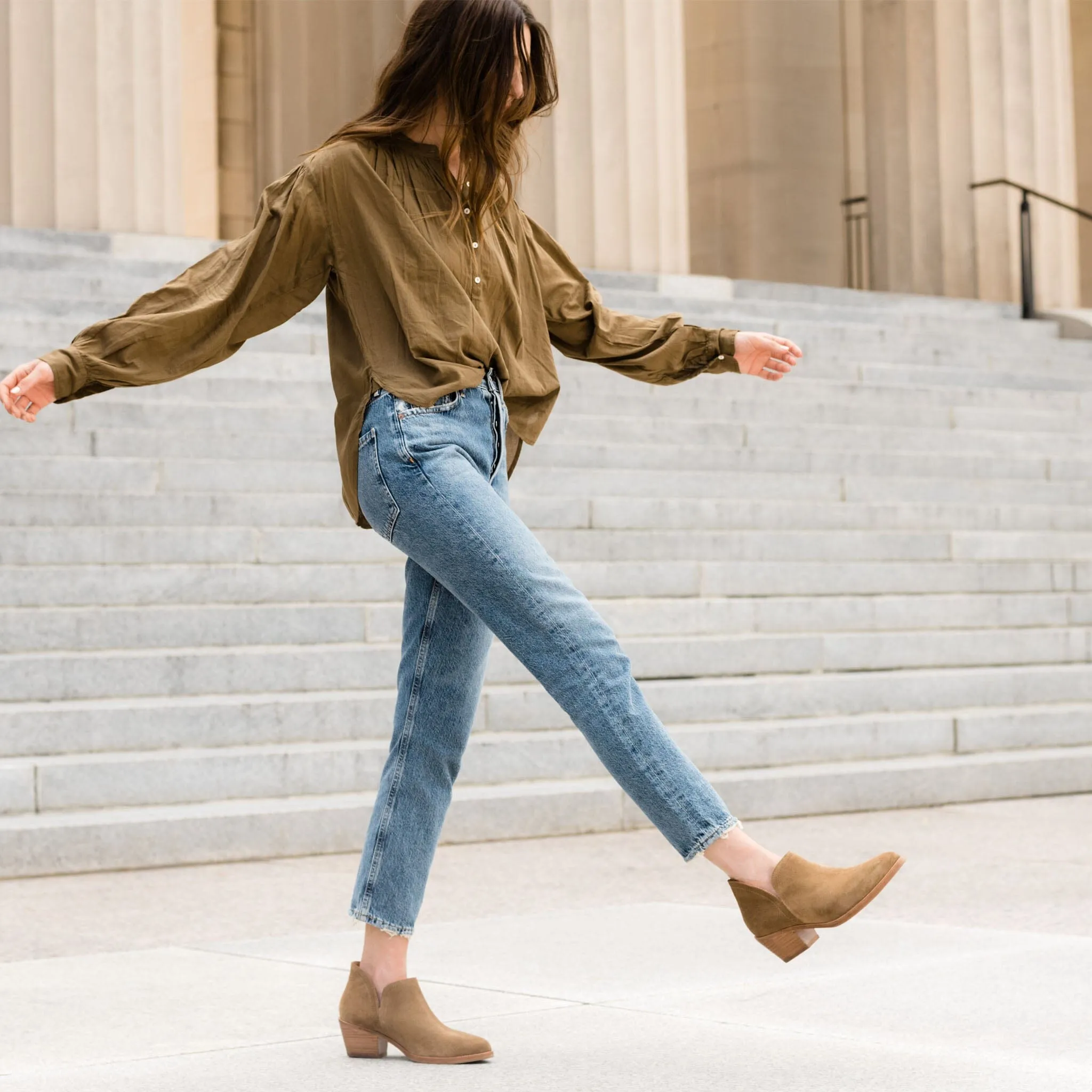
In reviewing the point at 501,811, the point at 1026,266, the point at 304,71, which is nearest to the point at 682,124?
the point at 1026,266

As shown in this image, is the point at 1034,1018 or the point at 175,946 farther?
the point at 175,946

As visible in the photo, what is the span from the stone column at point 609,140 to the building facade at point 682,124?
2 centimetres

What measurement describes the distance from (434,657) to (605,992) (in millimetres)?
912

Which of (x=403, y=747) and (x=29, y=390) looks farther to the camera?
(x=403, y=747)

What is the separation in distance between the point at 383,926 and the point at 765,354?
1.24m

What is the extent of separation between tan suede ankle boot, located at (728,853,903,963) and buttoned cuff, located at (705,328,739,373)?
3.22 ft

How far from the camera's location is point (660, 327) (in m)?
3.22

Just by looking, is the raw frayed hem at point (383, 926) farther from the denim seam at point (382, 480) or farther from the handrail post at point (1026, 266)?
the handrail post at point (1026, 266)

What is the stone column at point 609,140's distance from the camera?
1395 cm

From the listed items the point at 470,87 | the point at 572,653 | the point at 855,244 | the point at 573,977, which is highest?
the point at 855,244

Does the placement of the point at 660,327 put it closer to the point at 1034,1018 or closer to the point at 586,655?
the point at 586,655

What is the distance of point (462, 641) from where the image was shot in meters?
2.96

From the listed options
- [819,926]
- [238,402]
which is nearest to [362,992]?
[819,926]

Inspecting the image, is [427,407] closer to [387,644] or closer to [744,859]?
[744,859]
